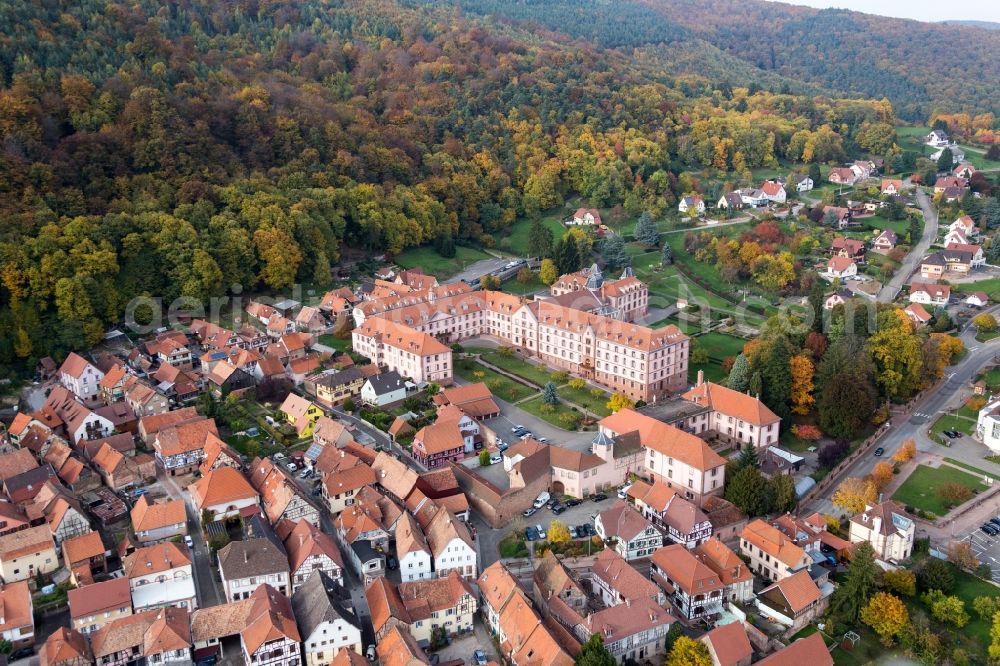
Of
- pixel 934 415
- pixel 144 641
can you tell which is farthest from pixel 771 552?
pixel 144 641

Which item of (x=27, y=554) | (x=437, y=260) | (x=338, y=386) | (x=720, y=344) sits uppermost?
(x=27, y=554)

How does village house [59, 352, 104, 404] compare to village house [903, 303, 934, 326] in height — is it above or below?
above

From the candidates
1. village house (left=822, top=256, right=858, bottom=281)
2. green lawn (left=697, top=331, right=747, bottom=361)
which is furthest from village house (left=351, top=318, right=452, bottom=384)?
village house (left=822, top=256, right=858, bottom=281)

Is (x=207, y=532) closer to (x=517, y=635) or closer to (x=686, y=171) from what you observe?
(x=517, y=635)

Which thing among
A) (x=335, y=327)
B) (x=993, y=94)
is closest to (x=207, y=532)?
(x=335, y=327)

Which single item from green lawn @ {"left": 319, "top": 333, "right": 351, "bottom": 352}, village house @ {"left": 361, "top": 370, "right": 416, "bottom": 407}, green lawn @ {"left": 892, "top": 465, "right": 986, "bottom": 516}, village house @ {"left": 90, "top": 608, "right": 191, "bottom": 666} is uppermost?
village house @ {"left": 90, "top": 608, "right": 191, "bottom": 666}

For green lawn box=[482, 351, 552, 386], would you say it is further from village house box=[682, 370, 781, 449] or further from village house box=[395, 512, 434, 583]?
village house box=[395, 512, 434, 583]

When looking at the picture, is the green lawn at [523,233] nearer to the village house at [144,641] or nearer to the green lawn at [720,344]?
the green lawn at [720,344]

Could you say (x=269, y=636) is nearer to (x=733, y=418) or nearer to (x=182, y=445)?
(x=182, y=445)
